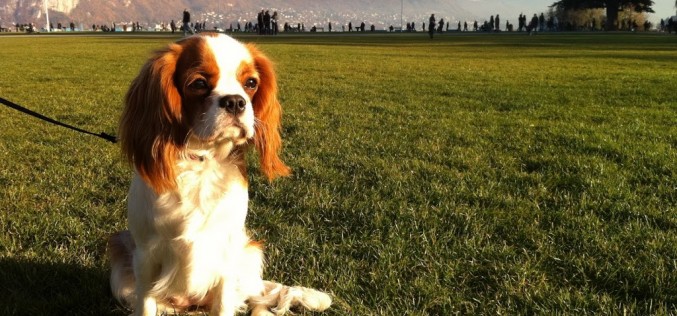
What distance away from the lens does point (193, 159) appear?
2828mm

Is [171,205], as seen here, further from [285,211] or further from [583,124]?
[583,124]

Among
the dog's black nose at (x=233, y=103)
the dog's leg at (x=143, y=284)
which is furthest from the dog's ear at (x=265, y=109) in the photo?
the dog's leg at (x=143, y=284)

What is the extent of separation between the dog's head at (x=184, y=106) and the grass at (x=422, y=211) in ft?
3.81

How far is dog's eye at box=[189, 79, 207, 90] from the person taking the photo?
274 cm

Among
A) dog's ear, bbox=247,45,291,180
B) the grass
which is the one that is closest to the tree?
the grass

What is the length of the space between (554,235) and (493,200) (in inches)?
34.4

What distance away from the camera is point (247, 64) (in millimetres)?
2900

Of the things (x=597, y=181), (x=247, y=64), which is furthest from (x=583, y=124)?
(x=247, y=64)

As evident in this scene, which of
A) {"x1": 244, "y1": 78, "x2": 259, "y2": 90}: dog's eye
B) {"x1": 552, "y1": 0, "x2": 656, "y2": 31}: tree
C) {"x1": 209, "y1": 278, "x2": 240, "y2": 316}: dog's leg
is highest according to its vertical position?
{"x1": 552, "y1": 0, "x2": 656, "y2": 31}: tree

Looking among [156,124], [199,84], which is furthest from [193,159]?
[199,84]

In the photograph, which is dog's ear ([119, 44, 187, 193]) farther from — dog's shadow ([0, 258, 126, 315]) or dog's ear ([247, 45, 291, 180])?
dog's shadow ([0, 258, 126, 315])

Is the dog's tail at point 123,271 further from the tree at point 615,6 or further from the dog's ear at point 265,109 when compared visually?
the tree at point 615,6

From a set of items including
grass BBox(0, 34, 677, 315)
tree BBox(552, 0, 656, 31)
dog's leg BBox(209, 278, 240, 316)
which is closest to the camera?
dog's leg BBox(209, 278, 240, 316)

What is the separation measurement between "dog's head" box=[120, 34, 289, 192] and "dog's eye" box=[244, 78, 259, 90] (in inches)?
0.5
